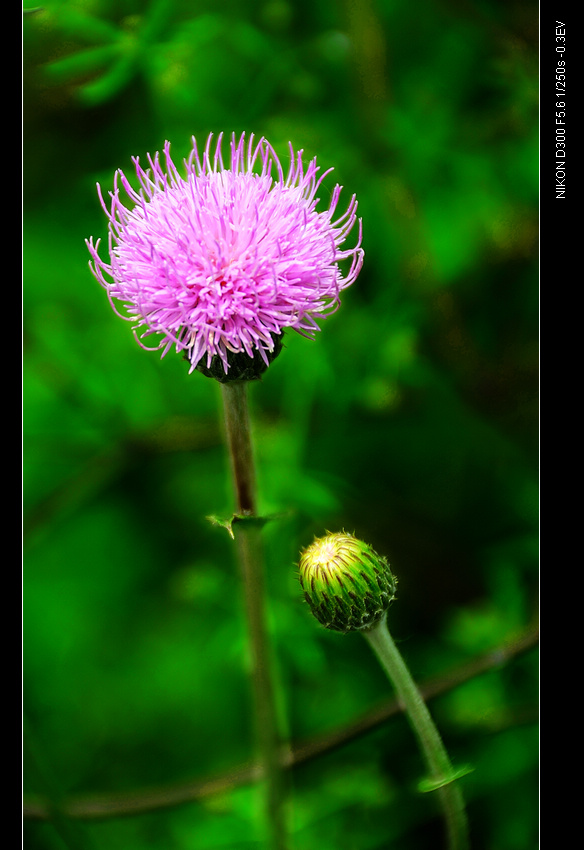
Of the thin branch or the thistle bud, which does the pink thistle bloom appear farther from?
the thin branch

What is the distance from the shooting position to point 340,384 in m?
2.36

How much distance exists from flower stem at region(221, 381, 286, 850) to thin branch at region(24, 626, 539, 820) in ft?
0.41

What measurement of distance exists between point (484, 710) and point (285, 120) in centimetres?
190

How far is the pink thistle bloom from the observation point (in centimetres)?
125

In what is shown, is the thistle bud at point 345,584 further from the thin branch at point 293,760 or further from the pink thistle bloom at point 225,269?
the thin branch at point 293,760

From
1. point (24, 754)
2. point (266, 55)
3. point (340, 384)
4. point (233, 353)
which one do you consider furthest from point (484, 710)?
point (266, 55)

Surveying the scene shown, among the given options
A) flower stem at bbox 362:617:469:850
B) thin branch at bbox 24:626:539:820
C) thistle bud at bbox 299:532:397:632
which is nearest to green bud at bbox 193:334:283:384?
thistle bud at bbox 299:532:397:632

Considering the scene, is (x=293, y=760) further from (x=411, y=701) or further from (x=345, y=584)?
(x=345, y=584)

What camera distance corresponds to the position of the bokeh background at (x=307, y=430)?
2129 millimetres

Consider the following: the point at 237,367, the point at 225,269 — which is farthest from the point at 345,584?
the point at 225,269

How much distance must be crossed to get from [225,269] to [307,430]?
1195 mm

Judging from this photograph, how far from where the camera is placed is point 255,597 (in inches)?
61.2

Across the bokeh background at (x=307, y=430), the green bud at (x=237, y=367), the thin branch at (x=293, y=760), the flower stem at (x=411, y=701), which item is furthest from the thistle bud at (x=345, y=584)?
the bokeh background at (x=307, y=430)
